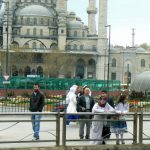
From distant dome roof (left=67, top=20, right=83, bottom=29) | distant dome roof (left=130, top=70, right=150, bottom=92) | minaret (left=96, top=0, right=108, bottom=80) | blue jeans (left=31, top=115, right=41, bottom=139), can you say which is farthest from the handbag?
distant dome roof (left=67, top=20, right=83, bottom=29)

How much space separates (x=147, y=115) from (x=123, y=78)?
391 ft

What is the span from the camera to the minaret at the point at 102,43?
417 ft

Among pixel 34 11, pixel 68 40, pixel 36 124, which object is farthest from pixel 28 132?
pixel 68 40

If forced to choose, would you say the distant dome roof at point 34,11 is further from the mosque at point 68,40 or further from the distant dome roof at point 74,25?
the distant dome roof at point 74,25

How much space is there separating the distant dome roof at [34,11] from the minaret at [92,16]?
9.56 metres

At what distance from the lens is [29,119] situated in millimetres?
13133

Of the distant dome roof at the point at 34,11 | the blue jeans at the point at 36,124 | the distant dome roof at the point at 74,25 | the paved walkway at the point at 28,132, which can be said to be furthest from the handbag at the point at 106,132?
the distant dome roof at the point at 74,25

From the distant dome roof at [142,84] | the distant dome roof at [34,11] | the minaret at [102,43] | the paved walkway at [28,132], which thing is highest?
the distant dome roof at [34,11]

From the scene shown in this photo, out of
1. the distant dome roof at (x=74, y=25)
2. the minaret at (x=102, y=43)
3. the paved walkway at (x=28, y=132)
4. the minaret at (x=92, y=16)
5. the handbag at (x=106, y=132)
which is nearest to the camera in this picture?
the paved walkway at (x=28, y=132)

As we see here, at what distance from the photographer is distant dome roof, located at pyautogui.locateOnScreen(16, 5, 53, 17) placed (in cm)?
13400

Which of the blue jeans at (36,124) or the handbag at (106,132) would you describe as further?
the handbag at (106,132)

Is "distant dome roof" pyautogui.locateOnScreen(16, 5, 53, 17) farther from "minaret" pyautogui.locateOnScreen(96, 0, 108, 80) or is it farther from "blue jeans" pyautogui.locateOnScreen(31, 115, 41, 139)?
"blue jeans" pyautogui.locateOnScreen(31, 115, 41, 139)

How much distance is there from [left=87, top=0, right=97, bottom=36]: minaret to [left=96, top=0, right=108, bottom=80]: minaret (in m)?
7.43

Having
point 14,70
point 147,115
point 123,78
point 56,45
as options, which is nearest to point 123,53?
point 123,78
